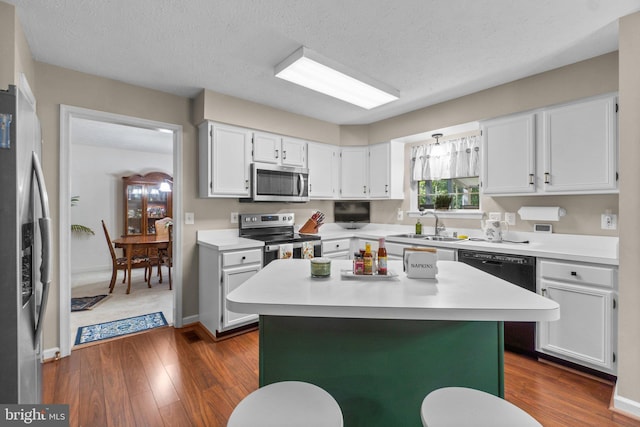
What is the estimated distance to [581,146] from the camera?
238 cm

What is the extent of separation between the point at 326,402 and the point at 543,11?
2.42 meters

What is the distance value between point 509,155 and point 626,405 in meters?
1.97

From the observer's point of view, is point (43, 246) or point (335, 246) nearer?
point (43, 246)

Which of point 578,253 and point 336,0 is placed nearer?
point 336,0

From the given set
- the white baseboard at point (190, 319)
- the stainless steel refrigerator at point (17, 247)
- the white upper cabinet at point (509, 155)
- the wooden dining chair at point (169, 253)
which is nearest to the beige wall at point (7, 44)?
the stainless steel refrigerator at point (17, 247)

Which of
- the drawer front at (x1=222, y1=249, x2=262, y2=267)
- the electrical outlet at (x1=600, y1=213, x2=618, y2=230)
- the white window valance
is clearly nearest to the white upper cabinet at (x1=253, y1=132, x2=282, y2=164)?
the drawer front at (x1=222, y1=249, x2=262, y2=267)

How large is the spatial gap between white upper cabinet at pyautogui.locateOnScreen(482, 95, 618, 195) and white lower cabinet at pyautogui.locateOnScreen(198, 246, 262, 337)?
2.49 metres

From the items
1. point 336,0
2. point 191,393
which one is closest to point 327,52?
point 336,0

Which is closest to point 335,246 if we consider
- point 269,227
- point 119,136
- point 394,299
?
point 269,227

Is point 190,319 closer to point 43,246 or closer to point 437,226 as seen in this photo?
point 43,246

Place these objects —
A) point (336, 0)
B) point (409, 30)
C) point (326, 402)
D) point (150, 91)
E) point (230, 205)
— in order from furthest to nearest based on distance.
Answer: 1. point (230, 205)
2. point (150, 91)
3. point (409, 30)
4. point (336, 0)
5. point (326, 402)

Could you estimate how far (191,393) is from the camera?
6.72ft

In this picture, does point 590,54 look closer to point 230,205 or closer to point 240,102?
point 240,102

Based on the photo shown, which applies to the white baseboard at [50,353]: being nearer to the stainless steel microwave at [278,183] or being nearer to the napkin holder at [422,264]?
the stainless steel microwave at [278,183]
